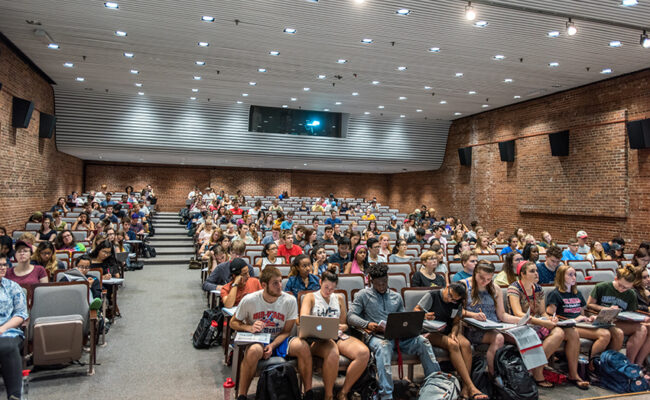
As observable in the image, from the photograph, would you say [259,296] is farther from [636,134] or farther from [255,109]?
[255,109]

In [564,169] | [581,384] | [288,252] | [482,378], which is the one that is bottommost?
[581,384]

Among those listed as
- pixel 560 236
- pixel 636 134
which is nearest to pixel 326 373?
pixel 636 134

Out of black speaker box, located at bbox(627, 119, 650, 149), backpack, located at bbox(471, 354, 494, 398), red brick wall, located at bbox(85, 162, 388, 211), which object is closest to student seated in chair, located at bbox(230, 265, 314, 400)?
backpack, located at bbox(471, 354, 494, 398)

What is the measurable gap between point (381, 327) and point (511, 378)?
1191 mm

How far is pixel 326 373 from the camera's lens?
3.42m

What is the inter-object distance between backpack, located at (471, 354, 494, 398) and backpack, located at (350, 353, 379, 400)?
93 centimetres

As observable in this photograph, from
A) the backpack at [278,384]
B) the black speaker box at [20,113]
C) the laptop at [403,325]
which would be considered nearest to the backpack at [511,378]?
the laptop at [403,325]

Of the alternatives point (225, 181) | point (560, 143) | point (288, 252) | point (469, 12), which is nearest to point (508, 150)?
point (560, 143)

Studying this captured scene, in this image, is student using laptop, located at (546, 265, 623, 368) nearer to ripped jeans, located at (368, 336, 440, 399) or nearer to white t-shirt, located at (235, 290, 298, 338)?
ripped jeans, located at (368, 336, 440, 399)

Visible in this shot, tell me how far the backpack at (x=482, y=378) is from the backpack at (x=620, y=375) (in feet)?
4.01

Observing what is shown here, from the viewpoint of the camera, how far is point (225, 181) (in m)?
20.7

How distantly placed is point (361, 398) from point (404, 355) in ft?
1.66

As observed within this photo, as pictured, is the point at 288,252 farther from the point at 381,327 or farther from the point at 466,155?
the point at 466,155

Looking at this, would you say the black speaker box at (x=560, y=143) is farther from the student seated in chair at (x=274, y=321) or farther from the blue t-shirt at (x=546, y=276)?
the student seated in chair at (x=274, y=321)
